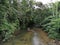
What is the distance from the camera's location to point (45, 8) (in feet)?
150

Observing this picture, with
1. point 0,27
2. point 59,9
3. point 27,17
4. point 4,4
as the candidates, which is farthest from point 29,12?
point 0,27

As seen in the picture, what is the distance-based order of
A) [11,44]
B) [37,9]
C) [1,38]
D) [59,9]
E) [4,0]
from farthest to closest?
[37,9], [59,9], [4,0], [1,38], [11,44]

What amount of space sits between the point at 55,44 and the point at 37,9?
29220 millimetres

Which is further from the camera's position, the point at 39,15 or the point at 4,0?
the point at 39,15

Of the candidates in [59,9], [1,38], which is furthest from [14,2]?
[1,38]

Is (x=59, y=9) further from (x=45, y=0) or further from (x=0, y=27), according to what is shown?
(x=0, y=27)

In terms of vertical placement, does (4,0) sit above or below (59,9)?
above

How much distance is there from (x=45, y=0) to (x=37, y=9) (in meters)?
3.29

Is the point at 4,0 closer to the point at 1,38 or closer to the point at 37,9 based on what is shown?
the point at 1,38

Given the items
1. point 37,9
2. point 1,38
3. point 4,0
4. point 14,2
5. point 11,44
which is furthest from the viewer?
point 37,9

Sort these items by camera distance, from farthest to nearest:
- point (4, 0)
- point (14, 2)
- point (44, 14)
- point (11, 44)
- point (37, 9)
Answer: point (37, 9)
point (44, 14)
point (14, 2)
point (4, 0)
point (11, 44)

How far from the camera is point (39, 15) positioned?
150 ft

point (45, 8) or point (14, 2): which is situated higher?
point (14, 2)

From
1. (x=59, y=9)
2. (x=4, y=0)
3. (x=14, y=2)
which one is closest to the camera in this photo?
(x=4, y=0)
